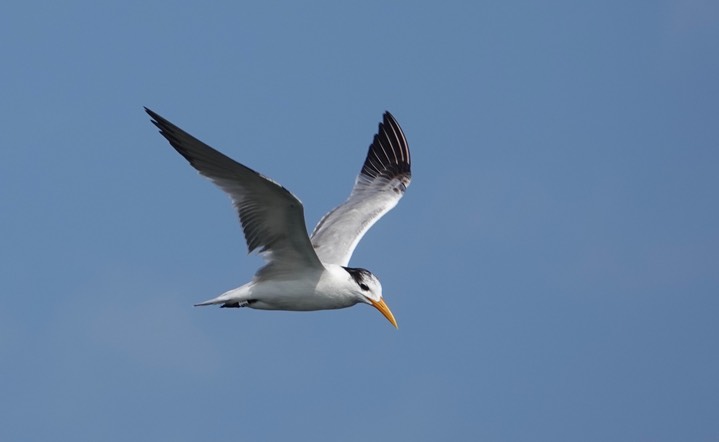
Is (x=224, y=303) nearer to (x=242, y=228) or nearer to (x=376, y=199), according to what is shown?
(x=242, y=228)

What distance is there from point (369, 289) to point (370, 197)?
3.65 meters

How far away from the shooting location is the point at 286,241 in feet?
53.3

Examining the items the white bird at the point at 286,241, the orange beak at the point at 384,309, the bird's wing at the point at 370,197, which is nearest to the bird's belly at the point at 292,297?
the white bird at the point at 286,241

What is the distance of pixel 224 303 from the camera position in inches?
661

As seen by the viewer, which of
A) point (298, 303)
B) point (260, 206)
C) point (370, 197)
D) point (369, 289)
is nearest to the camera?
point (260, 206)

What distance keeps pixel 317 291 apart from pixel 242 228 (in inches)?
54.5

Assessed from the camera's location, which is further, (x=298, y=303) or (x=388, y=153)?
(x=388, y=153)

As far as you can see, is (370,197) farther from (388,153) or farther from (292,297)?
(292,297)

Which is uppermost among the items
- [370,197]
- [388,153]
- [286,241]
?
[388,153]

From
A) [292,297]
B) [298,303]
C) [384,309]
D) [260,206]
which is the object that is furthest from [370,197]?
[260,206]

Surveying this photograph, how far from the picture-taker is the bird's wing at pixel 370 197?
18544 mm

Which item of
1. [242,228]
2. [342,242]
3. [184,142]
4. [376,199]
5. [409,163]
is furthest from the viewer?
[409,163]

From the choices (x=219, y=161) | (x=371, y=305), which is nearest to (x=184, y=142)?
(x=219, y=161)

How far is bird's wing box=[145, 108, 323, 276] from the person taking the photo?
14.9 m
